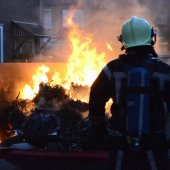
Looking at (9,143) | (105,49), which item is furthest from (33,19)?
(9,143)

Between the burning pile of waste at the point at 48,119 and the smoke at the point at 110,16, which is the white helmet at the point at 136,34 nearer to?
the burning pile of waste at the point at 48,119

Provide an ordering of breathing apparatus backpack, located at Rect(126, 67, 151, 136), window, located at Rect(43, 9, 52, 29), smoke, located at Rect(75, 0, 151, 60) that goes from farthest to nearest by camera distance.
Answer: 1. window, located at Rect(43, 9, 52, 29)
2. smoke, located at Rect(75, 0, 151, 60)
3. breathing apparatus backpack, located at Rect(126, 67, 151, 136)

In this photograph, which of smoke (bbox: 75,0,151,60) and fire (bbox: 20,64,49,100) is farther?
smoke (bbox: 75,0,151,60)

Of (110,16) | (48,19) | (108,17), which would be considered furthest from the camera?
(48,19)

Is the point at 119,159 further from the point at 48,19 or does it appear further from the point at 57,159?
the point at 48,19

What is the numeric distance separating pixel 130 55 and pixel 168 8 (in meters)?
14.1

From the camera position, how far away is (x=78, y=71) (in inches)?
360

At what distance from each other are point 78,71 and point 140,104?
5977 millimetres

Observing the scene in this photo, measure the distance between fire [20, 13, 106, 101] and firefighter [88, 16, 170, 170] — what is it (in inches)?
159

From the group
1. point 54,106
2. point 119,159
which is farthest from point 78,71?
point 119,159

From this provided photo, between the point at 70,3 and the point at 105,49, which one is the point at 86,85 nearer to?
the point at 105,49

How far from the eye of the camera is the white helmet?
342 centimetres

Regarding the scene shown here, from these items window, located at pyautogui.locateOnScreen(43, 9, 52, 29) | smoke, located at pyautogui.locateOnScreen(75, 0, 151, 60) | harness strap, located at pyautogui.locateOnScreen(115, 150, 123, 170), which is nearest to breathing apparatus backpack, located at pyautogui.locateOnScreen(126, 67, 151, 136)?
harness strap, located at pyautogui.locateOnScreen(115, 150, 123, 170)

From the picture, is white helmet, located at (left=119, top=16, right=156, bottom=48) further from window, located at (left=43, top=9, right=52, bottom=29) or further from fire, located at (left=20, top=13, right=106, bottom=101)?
window, located at (left=43, top=9, right=52, bottom=29)
